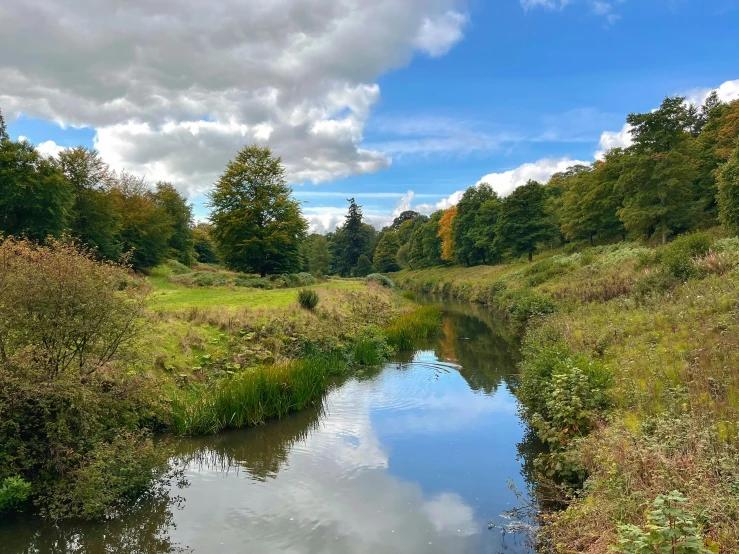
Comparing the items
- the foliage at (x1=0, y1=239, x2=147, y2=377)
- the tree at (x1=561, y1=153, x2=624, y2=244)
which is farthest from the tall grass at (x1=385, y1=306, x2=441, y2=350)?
the tree at (x1=561, y1=153, x2=624, y2=244)

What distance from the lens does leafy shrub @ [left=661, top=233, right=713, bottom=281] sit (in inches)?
639

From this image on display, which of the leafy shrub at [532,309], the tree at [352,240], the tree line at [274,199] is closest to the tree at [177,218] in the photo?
the tree line at [274,199]

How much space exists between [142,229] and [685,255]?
128 feet

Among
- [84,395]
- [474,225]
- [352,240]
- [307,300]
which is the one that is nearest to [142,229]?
[307,300]

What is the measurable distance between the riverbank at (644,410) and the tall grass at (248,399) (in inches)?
217

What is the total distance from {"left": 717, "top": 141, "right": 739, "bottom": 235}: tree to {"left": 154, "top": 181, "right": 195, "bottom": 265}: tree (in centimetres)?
4790

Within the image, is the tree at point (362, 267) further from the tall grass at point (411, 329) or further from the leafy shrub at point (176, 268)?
the tall grass at point (411, 329)

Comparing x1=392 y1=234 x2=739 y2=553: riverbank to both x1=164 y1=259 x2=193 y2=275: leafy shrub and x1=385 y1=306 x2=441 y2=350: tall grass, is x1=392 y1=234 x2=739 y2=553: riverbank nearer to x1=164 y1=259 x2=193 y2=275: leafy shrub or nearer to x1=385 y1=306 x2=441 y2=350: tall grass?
x1=385 y1=306 x2=441 y2=350: tall grass

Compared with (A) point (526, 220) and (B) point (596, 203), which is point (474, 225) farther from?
(B) point (596, 203)

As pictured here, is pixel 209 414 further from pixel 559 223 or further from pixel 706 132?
pixel 559 223

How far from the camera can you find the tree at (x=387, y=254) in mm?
88000

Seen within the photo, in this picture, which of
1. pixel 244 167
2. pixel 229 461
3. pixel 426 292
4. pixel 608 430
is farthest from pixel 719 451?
pixel 426 292

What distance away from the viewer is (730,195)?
22.5 m

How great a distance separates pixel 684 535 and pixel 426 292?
56486 mm
